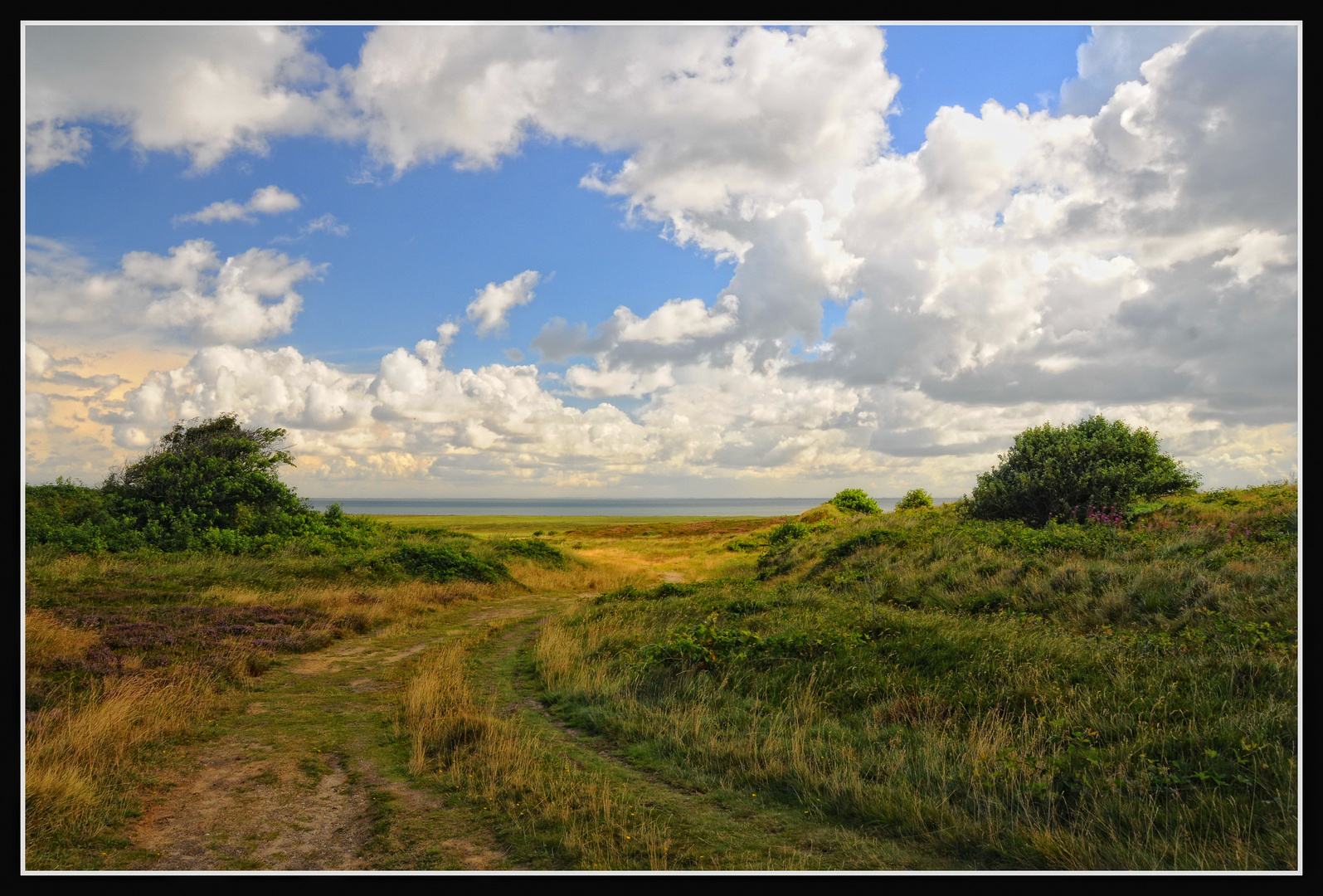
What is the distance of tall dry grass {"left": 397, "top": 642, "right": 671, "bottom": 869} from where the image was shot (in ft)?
19.2

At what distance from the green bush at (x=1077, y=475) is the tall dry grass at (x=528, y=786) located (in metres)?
24.1

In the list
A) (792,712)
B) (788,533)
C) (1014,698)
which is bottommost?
(788,533)

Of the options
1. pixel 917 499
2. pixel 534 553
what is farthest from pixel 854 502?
pixel 534 553

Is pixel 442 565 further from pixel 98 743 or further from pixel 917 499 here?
pixel 917 499

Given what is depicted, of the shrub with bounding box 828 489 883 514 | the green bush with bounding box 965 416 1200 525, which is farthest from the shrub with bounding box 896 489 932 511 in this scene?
the green bush with bounding box 965 416 1200 525

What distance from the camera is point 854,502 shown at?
2376 inches

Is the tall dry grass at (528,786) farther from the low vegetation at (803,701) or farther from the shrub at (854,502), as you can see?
the shrub at (854,502)

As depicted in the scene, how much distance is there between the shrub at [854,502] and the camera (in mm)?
59594

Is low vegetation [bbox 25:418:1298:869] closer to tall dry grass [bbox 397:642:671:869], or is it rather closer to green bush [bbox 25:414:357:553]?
tall dry grass [bbox 397:642:671:869]

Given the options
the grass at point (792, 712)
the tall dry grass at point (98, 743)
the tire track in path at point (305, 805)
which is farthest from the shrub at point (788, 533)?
the tall dry grass at point (98, 743)

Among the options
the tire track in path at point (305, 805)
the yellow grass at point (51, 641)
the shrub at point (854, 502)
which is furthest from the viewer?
the shrub at point (854, 502)

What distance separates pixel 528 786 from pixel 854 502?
56843mm

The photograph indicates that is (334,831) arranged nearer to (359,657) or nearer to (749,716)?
(749,716)
